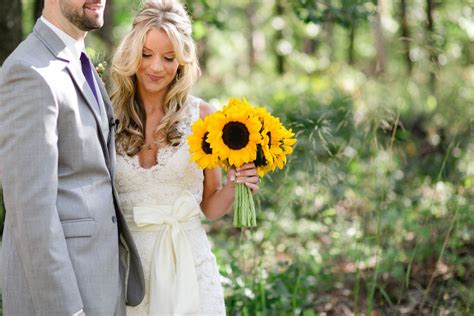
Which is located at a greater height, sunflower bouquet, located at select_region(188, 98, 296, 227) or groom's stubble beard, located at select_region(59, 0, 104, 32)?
groom's stubble beard, located at select_region(59, 0, 104, 32)

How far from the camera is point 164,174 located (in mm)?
3264

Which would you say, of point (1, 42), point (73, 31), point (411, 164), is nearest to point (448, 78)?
point (411, 164)

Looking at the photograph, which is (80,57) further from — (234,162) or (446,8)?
(446,8)

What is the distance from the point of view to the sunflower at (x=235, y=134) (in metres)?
3.04

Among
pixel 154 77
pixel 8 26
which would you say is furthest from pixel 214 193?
pixel 8 26

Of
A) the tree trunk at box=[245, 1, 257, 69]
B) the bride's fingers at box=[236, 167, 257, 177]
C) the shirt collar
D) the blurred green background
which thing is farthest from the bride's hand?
the tree trunk at box=[245, 1, 257, 69]

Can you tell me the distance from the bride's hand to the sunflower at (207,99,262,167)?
57mm

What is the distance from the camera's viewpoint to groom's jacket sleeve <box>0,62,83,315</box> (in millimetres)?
2500

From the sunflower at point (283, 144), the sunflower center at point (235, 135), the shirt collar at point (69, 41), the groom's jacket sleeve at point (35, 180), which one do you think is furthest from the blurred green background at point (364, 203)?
the groom's jacket sleeve at point (35, 180)

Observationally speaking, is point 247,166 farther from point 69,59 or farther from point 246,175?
point 69,59

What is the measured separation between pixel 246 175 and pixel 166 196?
0.39m

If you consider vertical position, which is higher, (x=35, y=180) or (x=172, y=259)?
(x=35, y=180)

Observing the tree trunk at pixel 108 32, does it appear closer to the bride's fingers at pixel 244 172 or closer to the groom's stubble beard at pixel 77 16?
the bride's fingers at pixel 244 172

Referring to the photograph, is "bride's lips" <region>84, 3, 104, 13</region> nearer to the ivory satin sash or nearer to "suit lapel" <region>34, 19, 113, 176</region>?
"suit lapel" <region>34, 19, 113, 176</region>
